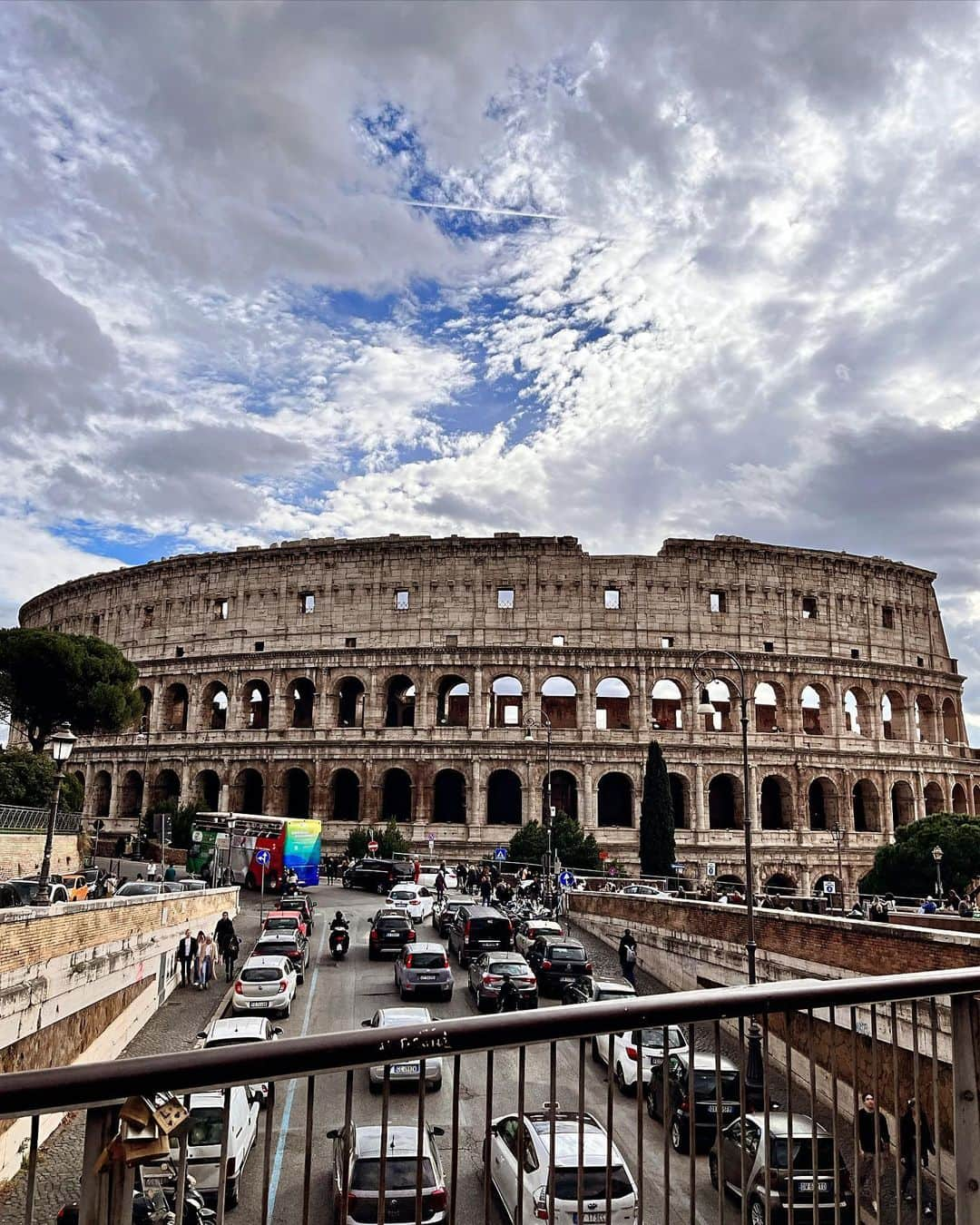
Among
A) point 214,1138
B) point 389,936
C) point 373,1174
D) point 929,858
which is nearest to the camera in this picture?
point 214,1138

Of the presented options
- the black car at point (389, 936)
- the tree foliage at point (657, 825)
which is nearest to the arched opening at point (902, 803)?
the tree foliage at point (657, 825)

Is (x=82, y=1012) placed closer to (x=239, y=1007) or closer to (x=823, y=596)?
(x=239, y=1007)

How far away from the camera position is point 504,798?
4756 centimetres

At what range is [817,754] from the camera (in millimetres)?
46156

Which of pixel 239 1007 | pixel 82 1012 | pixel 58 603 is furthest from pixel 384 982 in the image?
pixel 58 603

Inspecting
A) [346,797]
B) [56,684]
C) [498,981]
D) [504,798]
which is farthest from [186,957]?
[346,797]

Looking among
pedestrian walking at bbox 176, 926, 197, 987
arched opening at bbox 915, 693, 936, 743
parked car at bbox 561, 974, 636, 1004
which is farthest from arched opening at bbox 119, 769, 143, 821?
arched opening at bbox 915, 693, 936, 743

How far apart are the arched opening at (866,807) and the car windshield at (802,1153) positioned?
46635 mm

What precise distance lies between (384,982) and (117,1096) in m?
19.3

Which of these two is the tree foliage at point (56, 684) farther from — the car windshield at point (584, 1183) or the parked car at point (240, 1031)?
the car windshield at point (584, 1183)

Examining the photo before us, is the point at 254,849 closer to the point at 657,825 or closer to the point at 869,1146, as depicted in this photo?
the point at 657,825

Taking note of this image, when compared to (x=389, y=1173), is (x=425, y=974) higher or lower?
lower

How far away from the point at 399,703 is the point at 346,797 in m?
5.66

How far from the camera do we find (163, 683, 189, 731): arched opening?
51562 millimetres
